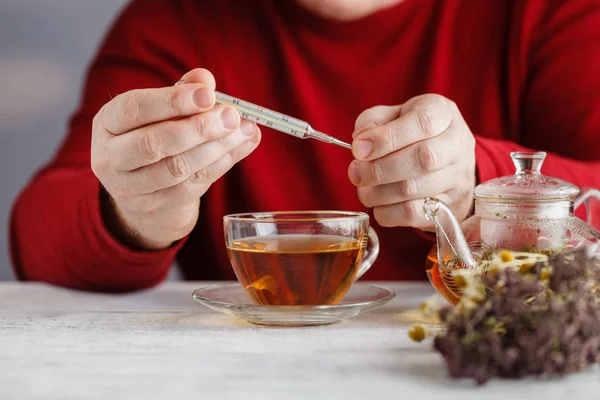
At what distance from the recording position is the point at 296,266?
29.5 inches

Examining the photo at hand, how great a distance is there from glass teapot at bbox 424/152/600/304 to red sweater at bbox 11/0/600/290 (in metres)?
0.54

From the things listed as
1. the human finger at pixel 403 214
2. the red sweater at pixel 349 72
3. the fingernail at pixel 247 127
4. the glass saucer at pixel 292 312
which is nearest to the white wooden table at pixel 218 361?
the glass saucer at pixel 292 312

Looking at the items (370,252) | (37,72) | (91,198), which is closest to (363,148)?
(370,252)

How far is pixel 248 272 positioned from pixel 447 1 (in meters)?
0.80

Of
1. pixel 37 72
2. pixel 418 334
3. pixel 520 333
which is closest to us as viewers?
pixel 520 333

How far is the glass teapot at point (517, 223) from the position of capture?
28.8 inches

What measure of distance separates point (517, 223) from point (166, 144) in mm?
392

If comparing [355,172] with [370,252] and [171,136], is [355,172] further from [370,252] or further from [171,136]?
[171,136]

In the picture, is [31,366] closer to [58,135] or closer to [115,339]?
[115,339]

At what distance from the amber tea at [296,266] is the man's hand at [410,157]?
0.11 m

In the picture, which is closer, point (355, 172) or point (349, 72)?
point (355, 172)

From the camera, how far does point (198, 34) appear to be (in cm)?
138

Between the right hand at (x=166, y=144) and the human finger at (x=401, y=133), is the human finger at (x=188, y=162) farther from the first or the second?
the human finger at (x=401, y=133)

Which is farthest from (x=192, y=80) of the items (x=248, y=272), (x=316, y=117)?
(x=316, y=117)
